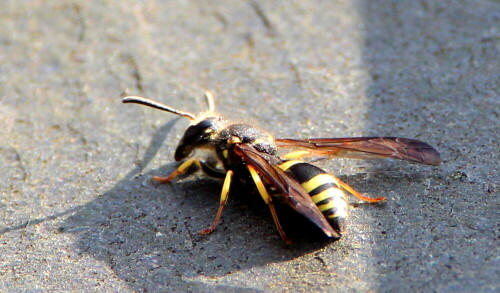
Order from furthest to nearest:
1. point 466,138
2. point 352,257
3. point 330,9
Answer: point 330,9, point 466,138, point 352,257

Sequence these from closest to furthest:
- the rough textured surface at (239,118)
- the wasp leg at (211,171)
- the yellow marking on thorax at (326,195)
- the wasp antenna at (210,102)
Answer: the rough textured surface at (239,118) < the yellow marking on thorax at (326,195) < the wasp leg at (211,171) < the wasp antenna at (210,102)

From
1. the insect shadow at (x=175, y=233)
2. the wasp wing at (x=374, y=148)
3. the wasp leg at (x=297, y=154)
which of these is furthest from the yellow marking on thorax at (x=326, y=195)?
the wasp leg at (x=297, y=154)

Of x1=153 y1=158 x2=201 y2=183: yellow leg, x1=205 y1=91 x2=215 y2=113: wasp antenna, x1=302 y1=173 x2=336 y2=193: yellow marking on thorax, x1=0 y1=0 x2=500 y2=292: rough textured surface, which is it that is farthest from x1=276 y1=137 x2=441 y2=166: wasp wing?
x1=205 y1=91 x2=215 y2=113: wasp antenna

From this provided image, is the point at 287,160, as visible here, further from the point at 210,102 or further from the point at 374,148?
the point at 210,102

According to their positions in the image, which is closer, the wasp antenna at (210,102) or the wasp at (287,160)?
the wasp at (287,160)

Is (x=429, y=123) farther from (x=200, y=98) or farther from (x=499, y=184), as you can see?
(x=200, y=98)

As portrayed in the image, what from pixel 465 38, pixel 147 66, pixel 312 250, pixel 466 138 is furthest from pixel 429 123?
pixel 147 66

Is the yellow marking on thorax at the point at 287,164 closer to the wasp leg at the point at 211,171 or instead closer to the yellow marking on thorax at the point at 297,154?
the yellow marking on thorax at the point at 297,154
